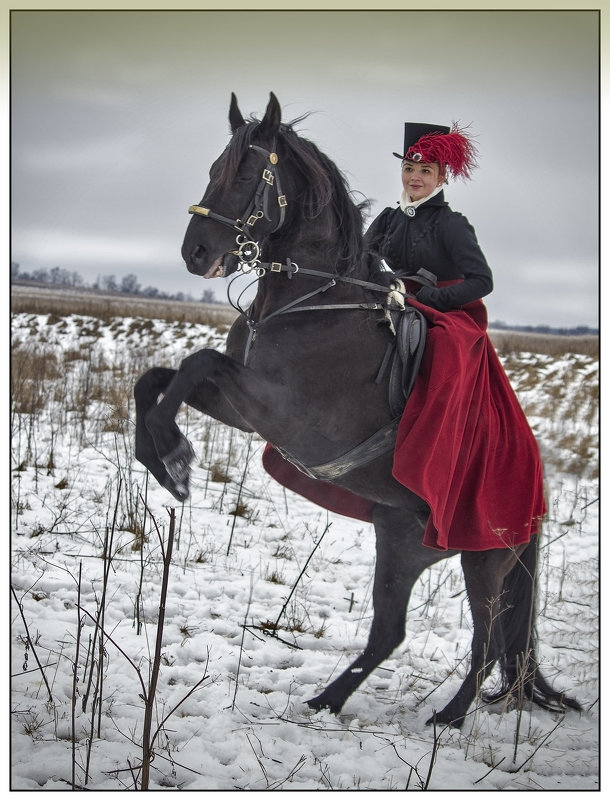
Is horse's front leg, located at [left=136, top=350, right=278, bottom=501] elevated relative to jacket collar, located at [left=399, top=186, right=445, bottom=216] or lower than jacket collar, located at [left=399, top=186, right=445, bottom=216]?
lower

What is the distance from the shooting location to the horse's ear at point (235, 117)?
267cm

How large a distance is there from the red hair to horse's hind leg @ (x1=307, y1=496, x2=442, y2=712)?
62.6 inches

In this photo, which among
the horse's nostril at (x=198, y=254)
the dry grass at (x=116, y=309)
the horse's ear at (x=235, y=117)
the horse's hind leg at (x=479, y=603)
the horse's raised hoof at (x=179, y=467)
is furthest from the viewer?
the dry grass at (x=116, y=309)

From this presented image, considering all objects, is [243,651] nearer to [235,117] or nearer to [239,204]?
[239,204]

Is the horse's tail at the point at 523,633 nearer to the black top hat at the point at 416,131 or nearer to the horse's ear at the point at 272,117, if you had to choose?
the black top hat at the point at 416,131

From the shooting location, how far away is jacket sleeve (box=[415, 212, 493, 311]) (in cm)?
283

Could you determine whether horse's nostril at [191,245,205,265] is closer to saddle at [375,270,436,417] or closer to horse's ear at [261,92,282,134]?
horse's ear at [261,92,282,134]

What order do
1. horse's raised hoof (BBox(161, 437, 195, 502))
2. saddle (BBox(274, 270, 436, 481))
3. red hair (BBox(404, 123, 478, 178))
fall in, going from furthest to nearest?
red hair (BBox(404, 123, 478, 178)) < saddle (BBox(274, 270, 436, 481)) < horse's raised hoof (BBox(161, 437, 195, 502))

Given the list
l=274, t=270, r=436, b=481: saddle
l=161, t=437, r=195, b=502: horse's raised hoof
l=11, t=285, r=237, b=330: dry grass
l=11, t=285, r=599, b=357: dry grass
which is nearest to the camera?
l=161, t=437, r=195, b=502: horse's raised hoof

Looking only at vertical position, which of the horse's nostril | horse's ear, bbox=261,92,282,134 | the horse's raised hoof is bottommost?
the horse's raised hoof

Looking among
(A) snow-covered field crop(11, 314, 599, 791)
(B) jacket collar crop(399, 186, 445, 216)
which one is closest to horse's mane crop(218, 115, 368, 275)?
(B) jacket collar crop(399, 186, 445, 216)

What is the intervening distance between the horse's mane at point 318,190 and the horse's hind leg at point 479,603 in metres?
1.49

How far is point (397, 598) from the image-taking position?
3225 millimetres

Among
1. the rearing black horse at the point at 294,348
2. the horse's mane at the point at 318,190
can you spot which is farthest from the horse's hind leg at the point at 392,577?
the horse's mane at the point at 318,190
